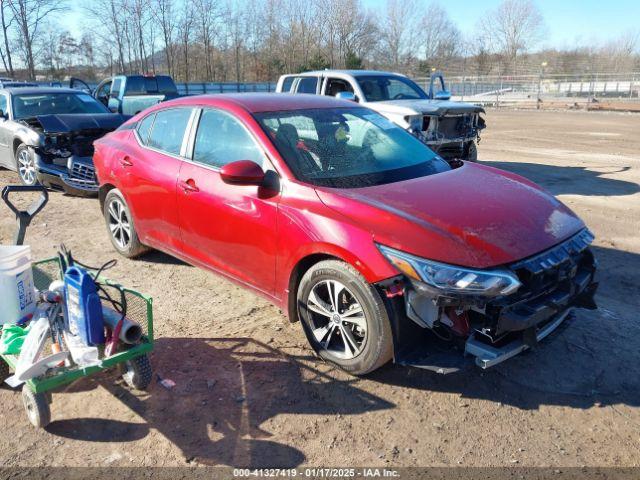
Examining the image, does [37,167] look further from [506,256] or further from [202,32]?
[202,32]

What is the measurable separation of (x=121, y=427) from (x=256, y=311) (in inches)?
62.4

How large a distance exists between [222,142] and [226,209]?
598 millimetres

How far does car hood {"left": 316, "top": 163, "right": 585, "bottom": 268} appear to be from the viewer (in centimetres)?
296

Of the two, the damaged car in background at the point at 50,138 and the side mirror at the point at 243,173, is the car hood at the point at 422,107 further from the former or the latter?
the side mirror at the point at 243,173

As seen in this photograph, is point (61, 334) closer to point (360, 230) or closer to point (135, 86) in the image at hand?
point (360, 230)

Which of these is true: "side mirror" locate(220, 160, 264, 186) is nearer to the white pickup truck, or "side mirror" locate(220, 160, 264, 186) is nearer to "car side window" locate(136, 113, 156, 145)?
"car side window" locate(136, 113, 156, 145)

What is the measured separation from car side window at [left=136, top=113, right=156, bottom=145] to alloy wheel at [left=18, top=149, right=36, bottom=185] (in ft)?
14.8

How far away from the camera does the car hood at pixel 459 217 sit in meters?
2.96

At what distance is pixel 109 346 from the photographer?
2977 mm

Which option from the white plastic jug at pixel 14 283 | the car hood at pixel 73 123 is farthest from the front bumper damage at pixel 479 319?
the car hood at pixel 73 123

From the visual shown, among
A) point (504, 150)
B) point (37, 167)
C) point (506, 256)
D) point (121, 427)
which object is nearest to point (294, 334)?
point (121, 427)

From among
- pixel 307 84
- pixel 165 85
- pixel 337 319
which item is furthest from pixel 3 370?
pixel 165 85

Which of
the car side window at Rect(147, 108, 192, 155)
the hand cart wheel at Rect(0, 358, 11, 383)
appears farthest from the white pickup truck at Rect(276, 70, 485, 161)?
the hand cart wheel at Rect(0, 358, 11, 383)

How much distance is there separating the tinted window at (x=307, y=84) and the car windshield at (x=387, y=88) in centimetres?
90
